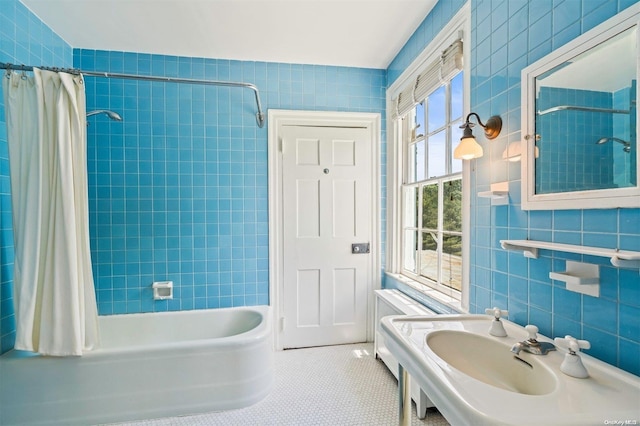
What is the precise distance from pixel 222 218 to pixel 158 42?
1.42 m

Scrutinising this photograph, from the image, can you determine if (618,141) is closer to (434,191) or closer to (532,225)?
(532,225)

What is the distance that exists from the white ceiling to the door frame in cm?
46

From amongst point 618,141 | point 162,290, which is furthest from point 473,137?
point 162,290

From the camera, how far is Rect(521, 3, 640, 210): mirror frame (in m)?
0.84

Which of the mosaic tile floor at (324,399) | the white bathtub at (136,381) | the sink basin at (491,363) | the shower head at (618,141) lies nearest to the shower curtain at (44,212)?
the white bathtub at (136,381)

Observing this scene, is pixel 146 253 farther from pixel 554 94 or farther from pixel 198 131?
pixel 554 94

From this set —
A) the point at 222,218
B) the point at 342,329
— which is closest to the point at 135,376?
the point at 222,218

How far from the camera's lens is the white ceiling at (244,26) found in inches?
73.2

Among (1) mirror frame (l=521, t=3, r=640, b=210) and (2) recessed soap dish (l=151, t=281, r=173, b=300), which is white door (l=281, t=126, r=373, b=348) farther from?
(1) mirror frame (l=521, t=3, r=640, b=210)

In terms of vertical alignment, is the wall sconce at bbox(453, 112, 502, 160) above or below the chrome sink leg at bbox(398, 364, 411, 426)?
above

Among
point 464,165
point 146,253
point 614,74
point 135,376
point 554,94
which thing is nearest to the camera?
point 614,74

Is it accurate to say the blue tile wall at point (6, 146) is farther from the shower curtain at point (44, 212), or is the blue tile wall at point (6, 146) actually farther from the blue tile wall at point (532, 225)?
the blue tile wall at point (532, 225)

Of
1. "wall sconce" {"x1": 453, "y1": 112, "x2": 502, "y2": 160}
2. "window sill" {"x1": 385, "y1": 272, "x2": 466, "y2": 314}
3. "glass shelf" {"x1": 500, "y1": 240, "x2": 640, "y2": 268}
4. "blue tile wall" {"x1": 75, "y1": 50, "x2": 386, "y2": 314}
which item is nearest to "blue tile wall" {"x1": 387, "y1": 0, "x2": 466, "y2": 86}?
"blue tile wall" {"x1": 75, "y1": 50, "x2": 386, "y2": 314}

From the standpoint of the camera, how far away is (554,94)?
43.3 inches
